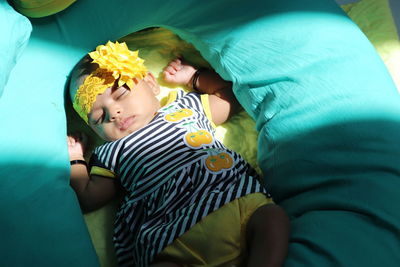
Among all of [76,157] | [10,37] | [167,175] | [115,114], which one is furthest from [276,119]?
[10,37]

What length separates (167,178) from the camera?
989mm

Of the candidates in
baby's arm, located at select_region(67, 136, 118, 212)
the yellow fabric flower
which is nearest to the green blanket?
baby's arm, located at select_region(67, 136, 118, 212)

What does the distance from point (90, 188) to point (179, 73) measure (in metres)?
0.45

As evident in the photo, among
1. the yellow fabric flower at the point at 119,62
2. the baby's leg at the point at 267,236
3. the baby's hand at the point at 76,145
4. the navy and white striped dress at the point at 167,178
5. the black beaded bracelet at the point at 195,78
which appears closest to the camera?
the baby's leg at the point at 267,236

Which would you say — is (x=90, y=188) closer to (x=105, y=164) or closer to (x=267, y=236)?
(x=105, y=164)

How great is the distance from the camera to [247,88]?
1.08 metres

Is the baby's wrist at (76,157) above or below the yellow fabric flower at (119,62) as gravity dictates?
below

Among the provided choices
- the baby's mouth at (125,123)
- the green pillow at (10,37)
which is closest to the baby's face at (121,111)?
the baby's mouth at (125,123)

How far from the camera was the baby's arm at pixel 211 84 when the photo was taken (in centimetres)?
120

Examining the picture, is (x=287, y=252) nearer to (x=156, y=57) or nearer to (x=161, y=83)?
(x=161, y=83)

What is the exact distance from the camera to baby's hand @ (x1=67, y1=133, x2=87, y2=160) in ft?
3.72

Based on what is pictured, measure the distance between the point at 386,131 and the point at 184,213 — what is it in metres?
0.44

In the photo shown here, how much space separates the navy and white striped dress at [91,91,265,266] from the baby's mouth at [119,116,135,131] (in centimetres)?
3

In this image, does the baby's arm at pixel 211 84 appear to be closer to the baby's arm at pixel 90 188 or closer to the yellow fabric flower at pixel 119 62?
the yellow fabric flower at pixel 119 62
